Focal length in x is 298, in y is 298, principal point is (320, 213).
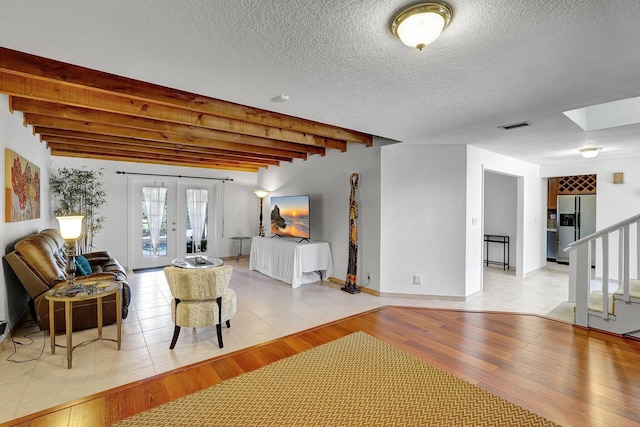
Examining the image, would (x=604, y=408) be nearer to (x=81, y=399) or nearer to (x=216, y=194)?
(x=81, y=399)

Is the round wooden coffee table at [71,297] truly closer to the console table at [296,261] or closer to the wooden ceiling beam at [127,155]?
the console table at [296,261]

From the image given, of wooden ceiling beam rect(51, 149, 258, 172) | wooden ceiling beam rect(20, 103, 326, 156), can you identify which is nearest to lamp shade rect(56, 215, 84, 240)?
wooden ceiling beam rect(20, 103, 326, 156)

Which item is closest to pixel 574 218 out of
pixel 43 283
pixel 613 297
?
pixel 613 297

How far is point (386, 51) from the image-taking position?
1.86 m

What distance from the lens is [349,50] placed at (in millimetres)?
1846

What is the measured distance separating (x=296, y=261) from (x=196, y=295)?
2.27 metres

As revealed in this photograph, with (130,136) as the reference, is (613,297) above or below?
below

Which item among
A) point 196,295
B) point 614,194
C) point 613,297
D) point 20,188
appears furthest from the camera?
point 614,194

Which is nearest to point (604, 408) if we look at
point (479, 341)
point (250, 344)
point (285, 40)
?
point (479, 341)

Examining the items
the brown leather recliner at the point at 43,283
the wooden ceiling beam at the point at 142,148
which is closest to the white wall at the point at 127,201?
the wooden ceiling beam at the point at 142,148

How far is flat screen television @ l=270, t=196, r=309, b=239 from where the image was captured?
5.56 m

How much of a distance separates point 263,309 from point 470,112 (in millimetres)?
3317

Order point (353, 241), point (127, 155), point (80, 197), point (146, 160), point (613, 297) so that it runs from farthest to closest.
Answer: point (146, 160) → point (127, 155) → point (80, 197) → point (353, 241) → point (613, 297)

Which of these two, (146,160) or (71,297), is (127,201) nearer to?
(146,160)
